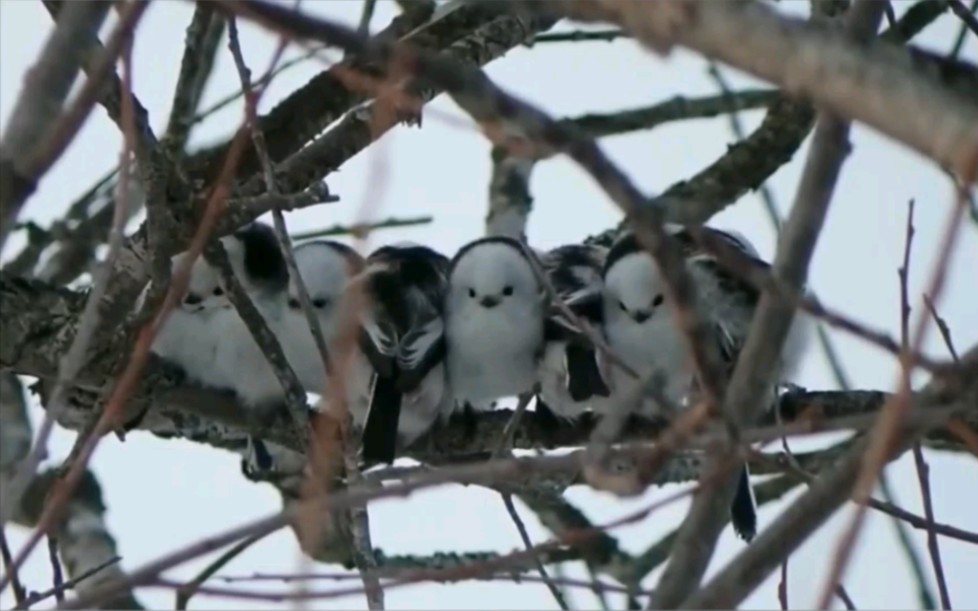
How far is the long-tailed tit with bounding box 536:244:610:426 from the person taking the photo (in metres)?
3.62

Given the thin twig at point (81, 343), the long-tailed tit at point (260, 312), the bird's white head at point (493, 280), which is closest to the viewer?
the thin twig at point (81, 343)

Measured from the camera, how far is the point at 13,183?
1502 mm

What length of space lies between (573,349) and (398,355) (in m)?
0.34

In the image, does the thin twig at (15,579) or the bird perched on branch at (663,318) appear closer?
the thin twig at (15,579)

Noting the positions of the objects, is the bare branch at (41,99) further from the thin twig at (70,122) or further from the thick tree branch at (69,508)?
the thick tree branch at (69,508)

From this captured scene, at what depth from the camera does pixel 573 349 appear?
3730mm

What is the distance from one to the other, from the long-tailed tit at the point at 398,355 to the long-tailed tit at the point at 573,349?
0.22 metres

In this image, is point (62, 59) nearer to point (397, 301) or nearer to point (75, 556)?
point (397, 301)

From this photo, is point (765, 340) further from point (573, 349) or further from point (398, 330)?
point (398, 330)

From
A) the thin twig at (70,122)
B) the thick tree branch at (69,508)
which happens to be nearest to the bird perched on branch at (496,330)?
the thick tree branch at (69,508)

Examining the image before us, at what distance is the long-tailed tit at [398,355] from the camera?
12.0ft

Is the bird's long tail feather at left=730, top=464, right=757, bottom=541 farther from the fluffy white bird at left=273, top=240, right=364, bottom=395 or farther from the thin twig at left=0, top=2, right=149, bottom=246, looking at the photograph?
the thin twig at left=0, top=2, right=149, bottom=246

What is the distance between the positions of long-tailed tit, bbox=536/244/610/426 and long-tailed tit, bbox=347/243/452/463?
22 centimetres

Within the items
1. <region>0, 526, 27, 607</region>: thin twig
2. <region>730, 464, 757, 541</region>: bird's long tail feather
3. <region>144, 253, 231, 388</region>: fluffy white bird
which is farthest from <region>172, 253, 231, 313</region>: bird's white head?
<region>0, 526, 27, 607</region>: thin twig
